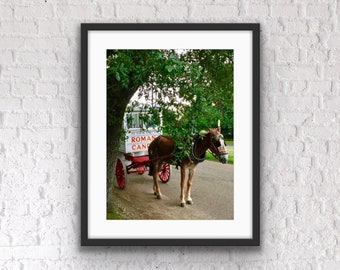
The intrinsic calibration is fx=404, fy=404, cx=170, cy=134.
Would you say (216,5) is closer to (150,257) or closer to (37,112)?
(37,112)

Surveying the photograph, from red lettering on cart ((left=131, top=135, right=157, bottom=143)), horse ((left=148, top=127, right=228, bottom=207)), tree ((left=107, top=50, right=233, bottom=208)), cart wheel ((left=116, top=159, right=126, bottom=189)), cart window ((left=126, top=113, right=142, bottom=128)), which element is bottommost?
cart wheel ((left=116, top=159, right=126, bottom=189))

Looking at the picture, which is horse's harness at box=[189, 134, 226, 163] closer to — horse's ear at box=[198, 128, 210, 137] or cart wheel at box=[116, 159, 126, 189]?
horse's ear at box=[198, 128, 210, 137]

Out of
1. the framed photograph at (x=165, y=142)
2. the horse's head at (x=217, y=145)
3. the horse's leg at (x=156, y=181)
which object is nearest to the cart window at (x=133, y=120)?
the framed photograph at (x=165, y=142)

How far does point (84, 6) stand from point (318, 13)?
2.97 feet

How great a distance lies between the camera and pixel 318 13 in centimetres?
156

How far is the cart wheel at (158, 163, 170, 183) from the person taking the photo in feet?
5.01

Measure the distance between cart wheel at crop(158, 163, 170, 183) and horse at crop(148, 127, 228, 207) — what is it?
1cm

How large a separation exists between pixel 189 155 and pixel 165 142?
4.1 inches

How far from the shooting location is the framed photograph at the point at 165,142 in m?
1.52

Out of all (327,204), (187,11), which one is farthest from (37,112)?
(327,204)

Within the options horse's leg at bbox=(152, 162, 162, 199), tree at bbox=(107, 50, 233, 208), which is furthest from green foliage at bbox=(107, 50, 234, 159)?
horse's leg at bbox=(152, 162, 162, 199)

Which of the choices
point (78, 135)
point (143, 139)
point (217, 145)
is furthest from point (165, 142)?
point (78, 135)

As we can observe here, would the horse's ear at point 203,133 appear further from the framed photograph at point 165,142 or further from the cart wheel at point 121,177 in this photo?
the cart wheel at point 121,177

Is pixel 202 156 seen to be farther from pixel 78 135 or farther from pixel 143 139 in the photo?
pixel 78 135
